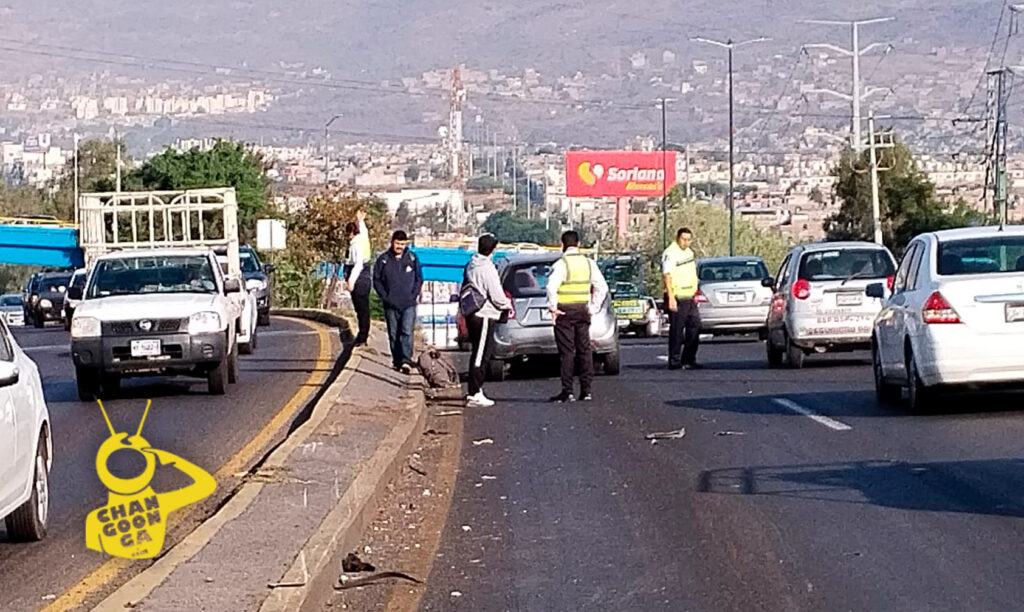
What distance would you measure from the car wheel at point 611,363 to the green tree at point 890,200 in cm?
5516

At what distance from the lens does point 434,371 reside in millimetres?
20047

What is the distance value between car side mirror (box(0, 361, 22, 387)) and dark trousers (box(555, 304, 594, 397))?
9743 millimetres

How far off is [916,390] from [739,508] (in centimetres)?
559

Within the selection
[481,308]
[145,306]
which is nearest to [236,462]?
[481,308]

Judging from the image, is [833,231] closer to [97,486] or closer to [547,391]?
[547,391]

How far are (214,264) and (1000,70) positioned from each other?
39.3 m

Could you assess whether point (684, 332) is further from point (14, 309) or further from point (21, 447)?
point (14, 309)

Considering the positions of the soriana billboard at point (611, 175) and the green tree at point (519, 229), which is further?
the soriana billboard at point (611, 175)

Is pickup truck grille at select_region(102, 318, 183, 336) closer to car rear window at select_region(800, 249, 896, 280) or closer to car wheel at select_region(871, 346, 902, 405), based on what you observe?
car wheel at select_region(871, 346, 902, 405)

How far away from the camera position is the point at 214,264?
888 inches

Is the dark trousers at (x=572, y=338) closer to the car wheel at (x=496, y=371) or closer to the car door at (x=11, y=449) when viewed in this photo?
the car wheel at (x=496, y=371)

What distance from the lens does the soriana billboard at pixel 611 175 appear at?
131 metres

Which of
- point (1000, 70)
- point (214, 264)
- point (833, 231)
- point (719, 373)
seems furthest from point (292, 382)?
point (833, 231)

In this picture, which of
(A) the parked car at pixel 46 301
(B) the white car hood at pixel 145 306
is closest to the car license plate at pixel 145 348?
(B) the white car hood at pixel 145 306
